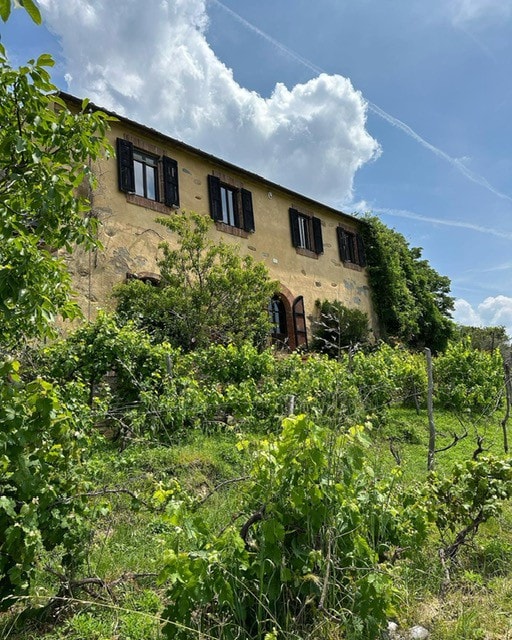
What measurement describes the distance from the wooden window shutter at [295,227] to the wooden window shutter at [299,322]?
169cm

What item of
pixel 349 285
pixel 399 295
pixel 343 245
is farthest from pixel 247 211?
pixel 399 295

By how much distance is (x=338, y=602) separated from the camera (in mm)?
2139

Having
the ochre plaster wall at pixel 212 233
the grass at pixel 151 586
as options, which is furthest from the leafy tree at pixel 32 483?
the ochre plaster wall at pixel 212 233

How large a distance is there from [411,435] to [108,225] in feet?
22.4

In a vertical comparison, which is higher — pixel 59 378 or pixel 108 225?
pixel 108 225

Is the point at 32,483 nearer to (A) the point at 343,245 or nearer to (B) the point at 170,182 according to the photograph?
(B) the point at 170,182

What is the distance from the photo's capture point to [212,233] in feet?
38.8

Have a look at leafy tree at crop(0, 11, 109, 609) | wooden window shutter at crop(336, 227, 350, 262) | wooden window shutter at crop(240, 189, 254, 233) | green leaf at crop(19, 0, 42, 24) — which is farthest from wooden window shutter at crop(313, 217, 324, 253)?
green leaf at crop(19, 0, 42, 24)

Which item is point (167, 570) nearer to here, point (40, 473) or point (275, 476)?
point (275, 476)

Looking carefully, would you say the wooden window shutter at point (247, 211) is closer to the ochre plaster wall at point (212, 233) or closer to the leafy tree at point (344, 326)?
the ochre plaster wall at point (212, 233)

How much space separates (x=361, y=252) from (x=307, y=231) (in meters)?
2.65

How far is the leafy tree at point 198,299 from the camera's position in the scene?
337 inches

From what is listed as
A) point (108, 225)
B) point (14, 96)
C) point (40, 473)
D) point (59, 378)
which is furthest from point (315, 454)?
point (108, 225)

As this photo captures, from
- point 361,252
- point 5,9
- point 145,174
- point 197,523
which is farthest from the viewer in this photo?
point 361,252
